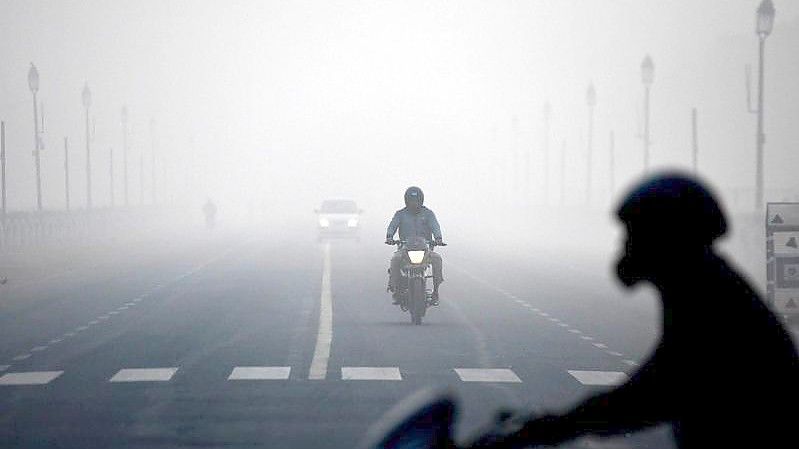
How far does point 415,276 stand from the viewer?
22.2 metres

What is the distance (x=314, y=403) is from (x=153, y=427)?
1.88m

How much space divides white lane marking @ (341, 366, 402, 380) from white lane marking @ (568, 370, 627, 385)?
1877mm

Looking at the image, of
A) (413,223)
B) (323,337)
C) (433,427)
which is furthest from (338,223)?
(433,427)

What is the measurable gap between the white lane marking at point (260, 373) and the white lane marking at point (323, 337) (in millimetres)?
290

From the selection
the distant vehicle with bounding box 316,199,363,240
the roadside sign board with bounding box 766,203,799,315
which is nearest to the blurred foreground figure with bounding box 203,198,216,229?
the distant vehicle with bounding box 316,199,363,240

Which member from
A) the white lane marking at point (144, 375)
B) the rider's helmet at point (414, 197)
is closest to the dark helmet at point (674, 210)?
the white lane marking at point (144, 375)

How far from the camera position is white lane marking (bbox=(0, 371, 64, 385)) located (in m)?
15.5

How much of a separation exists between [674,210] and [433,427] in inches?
35.6

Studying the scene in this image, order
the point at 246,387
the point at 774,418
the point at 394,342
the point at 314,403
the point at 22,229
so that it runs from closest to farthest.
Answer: the point at 774,418, the point at 314,403, the point at 246,387, the point at 394,342, the point at 22,229

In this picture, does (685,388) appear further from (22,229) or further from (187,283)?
(22,229)

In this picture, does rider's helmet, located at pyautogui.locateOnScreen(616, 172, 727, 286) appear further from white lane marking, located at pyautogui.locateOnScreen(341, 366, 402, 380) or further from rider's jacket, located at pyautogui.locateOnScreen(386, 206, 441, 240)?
rider's jacket, located at pyautogui.locateOnScreen(386, 206, 441, 240)

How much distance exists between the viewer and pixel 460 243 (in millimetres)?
64812

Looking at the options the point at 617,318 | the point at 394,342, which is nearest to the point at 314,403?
the point at 394,342

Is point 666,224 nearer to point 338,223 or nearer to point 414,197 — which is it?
point 414,197
